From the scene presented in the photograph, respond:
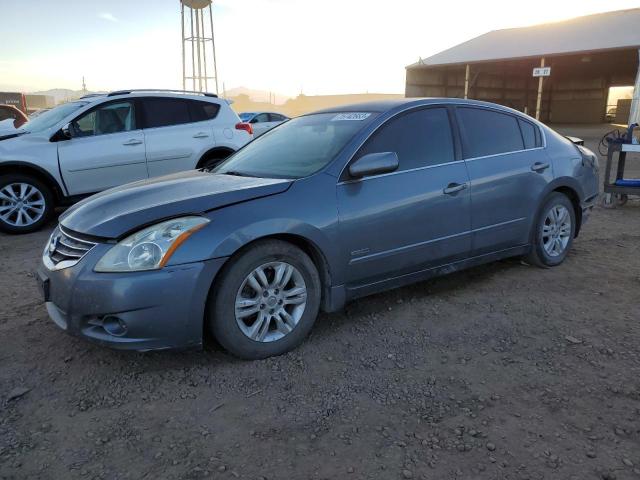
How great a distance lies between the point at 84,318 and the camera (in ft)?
9.23

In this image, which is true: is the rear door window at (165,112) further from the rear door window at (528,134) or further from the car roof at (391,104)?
the rear door window at (528,134)

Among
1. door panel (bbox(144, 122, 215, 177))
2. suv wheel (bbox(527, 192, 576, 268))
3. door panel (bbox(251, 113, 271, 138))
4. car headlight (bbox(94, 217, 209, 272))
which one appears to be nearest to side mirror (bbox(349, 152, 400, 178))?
car headlight (bbox(94, 217, 209, 272))

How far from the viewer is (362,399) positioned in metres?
2.72

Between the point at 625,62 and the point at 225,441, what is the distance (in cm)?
3822

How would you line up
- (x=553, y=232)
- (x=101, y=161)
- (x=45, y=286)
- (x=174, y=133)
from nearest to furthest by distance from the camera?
(x=45, y=286), (x=553, y=232), (x=101, y=161), (x=174, y=133)

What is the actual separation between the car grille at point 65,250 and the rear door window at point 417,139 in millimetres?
1798

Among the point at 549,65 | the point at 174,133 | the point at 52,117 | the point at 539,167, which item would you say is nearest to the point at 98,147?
the point at 52,117

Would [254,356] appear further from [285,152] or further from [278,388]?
[285,152]

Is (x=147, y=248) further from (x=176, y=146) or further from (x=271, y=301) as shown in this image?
(x=176, y=146)

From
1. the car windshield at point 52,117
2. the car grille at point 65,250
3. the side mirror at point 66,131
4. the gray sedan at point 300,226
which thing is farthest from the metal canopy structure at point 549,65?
the car grille at point 65,250

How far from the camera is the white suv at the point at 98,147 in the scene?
21.0 feet

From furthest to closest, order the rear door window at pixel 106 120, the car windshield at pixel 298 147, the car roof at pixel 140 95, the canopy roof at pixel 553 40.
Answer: the canopy roof at pixel 553 40, the car roof at pixel 140 95, the rear door window at pixel 106 120, the car windshield at pixel 298 147

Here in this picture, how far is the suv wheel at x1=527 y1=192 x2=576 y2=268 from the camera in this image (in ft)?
15.0

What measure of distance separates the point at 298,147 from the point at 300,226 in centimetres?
96
